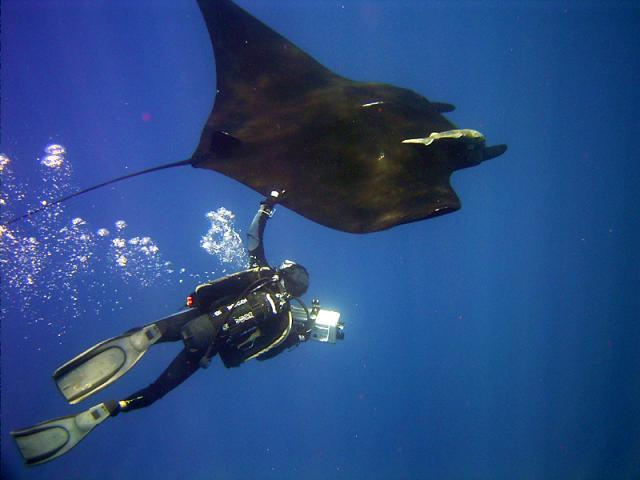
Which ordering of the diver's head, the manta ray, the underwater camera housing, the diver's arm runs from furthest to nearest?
the underwater camera housing < the diver's head < the diver's arm < the manta ray

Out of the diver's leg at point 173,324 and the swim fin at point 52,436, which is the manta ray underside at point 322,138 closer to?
the diver's leg at point 173,324

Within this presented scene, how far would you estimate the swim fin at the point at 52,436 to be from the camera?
10.8 feet

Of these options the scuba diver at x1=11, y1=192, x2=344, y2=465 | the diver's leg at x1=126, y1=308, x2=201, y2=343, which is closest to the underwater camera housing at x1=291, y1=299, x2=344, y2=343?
the scuba diver at x1=11, y1=192, x2=344, y2=465

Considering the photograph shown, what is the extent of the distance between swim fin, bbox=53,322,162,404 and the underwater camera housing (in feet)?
6.03

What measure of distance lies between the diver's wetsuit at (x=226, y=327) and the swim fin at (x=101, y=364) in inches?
8.7

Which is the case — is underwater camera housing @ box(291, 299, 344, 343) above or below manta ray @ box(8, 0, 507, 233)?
below

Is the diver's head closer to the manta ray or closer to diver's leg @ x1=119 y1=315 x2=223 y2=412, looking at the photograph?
diver's leg @ x1=119 y1=315 x2=223 y2=412

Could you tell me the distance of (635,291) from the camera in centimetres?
2775

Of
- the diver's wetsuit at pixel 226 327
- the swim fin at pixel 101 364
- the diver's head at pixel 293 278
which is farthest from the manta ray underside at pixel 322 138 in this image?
the swim fin at pixel 101 364

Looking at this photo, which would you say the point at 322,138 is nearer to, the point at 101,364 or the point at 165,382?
the point at 165,382

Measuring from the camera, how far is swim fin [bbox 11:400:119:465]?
3.30m

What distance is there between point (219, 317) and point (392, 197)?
2.12 metres

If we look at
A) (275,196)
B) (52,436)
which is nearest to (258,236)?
(275,196)

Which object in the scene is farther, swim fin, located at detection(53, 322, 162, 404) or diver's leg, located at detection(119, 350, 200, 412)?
diver's leg, located at detection(119, 350, 200, 412)
